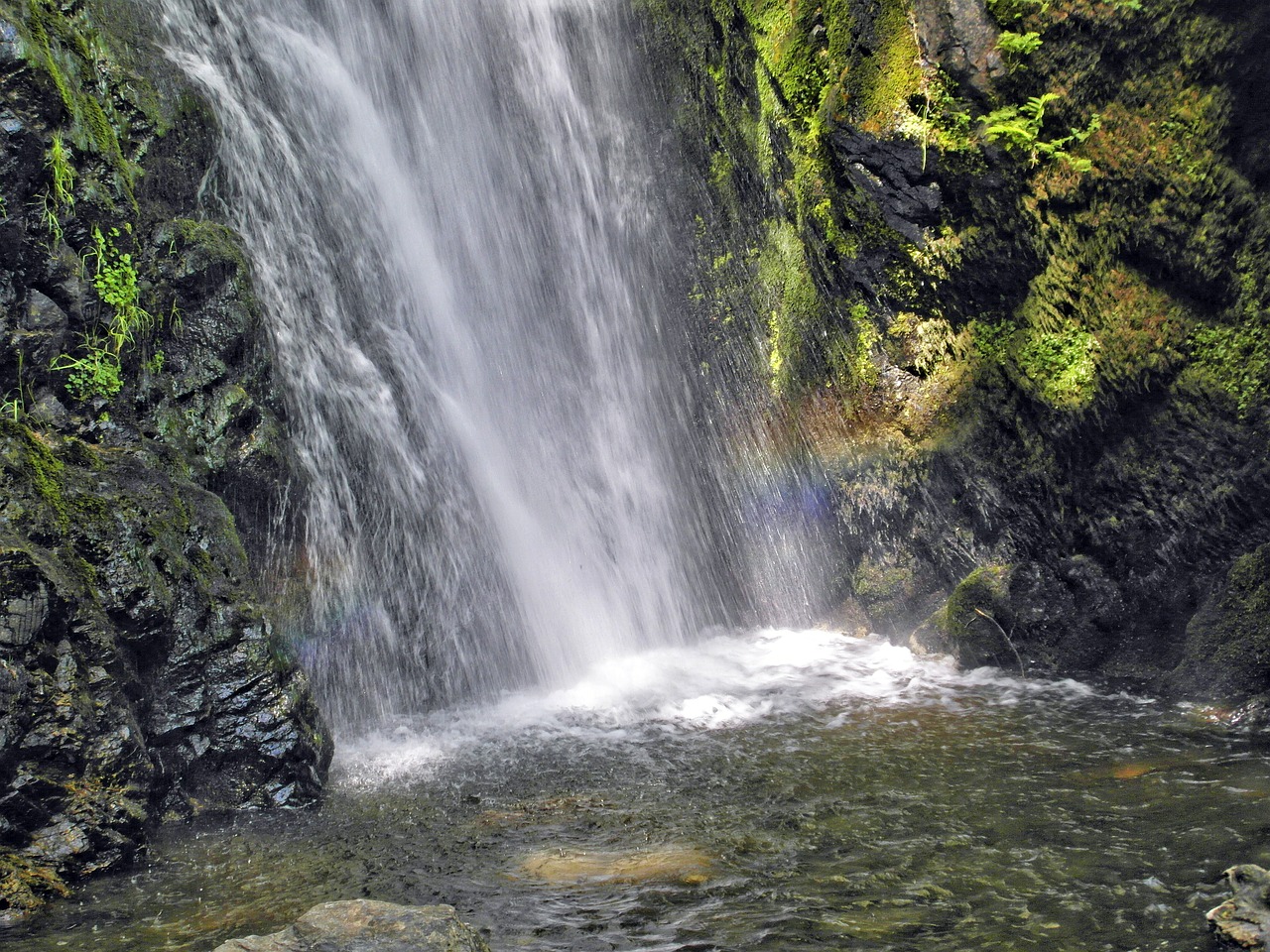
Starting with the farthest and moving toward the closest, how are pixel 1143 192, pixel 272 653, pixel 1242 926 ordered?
pixel 1143 192 < pixel 272 653 < pixel 1242 926

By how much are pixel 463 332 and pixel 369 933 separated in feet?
29.6

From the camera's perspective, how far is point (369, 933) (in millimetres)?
2879

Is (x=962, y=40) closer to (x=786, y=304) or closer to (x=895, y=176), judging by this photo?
(x=895, y=176)

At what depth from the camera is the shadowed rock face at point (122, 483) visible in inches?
183

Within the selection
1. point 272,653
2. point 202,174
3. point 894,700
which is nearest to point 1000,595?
point 894,700

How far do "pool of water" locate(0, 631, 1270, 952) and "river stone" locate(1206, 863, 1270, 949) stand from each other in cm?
14

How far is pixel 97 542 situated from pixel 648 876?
4.07 metres

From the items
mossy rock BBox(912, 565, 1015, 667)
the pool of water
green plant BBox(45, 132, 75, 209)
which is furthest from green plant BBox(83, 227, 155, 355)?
mossy rock BBox(912, 565, 1015, 667)

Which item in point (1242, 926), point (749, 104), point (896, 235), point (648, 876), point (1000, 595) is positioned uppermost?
point (749, 104)

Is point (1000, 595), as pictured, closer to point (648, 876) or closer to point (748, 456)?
point (748, 456)

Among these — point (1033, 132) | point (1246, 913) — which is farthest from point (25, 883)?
point (1033, 132)

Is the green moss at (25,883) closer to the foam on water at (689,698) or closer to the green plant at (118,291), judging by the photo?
the foam on water at (689,698)

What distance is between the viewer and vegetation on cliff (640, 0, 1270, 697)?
631cm

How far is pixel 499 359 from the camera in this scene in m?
11.4
